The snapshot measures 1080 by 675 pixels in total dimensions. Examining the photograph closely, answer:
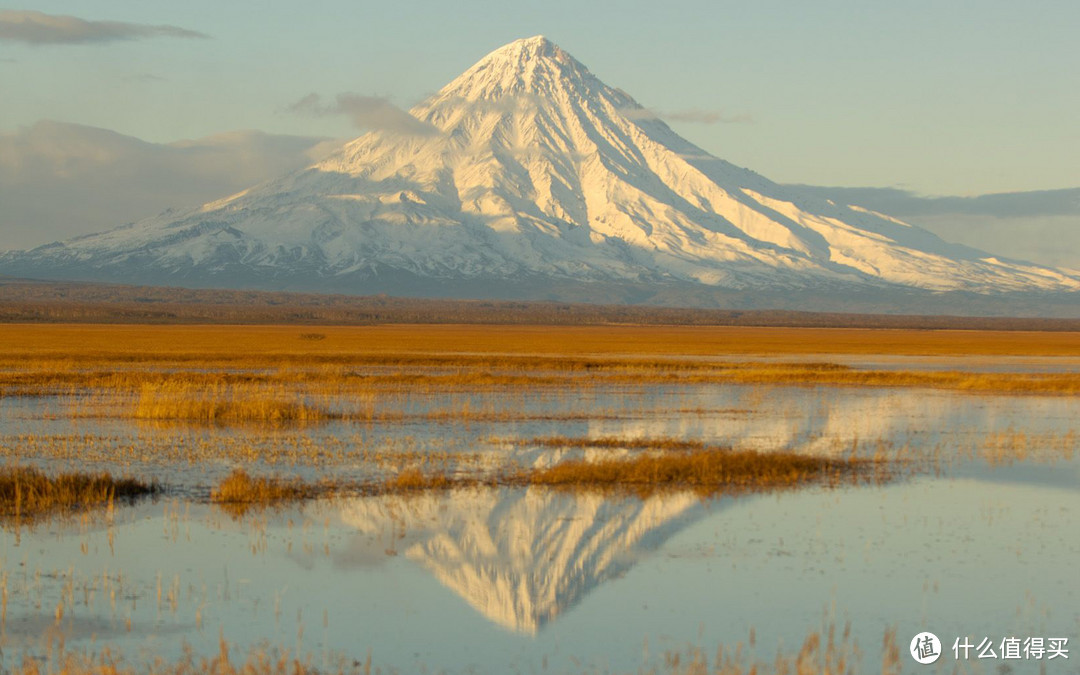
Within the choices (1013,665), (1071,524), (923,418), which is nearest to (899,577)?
(1013,665)

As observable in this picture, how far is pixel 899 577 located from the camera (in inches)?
625

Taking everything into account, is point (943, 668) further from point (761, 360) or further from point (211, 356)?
point (761, 360)

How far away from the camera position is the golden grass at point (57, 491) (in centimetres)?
1917

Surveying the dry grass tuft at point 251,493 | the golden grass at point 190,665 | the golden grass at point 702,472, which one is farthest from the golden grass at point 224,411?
the golden grass at point 190,665

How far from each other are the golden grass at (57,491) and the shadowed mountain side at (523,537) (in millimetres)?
3556

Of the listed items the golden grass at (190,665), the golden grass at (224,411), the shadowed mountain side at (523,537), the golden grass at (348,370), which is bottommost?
the golden grass at (348,370)

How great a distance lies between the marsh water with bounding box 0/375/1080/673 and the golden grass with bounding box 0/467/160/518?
0.65 metres

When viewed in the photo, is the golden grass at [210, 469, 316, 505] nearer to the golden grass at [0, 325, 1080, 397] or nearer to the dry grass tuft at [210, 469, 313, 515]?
the dry grass tuft at [210, 469, 313, 515]

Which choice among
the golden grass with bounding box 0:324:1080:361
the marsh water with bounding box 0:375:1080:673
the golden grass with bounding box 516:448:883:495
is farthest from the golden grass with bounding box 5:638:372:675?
the golden grass with bounding box 0:324:1080:361

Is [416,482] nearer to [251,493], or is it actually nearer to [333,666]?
[251,493]

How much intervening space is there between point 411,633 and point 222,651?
6.95 ft

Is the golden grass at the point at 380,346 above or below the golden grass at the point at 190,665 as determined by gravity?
below

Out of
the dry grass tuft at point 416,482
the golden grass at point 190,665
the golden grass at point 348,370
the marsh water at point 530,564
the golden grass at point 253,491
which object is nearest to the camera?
the golden grass at point 190,665

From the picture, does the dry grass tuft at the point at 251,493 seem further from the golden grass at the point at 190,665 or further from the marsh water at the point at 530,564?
the golden grass at the point at 190,665
